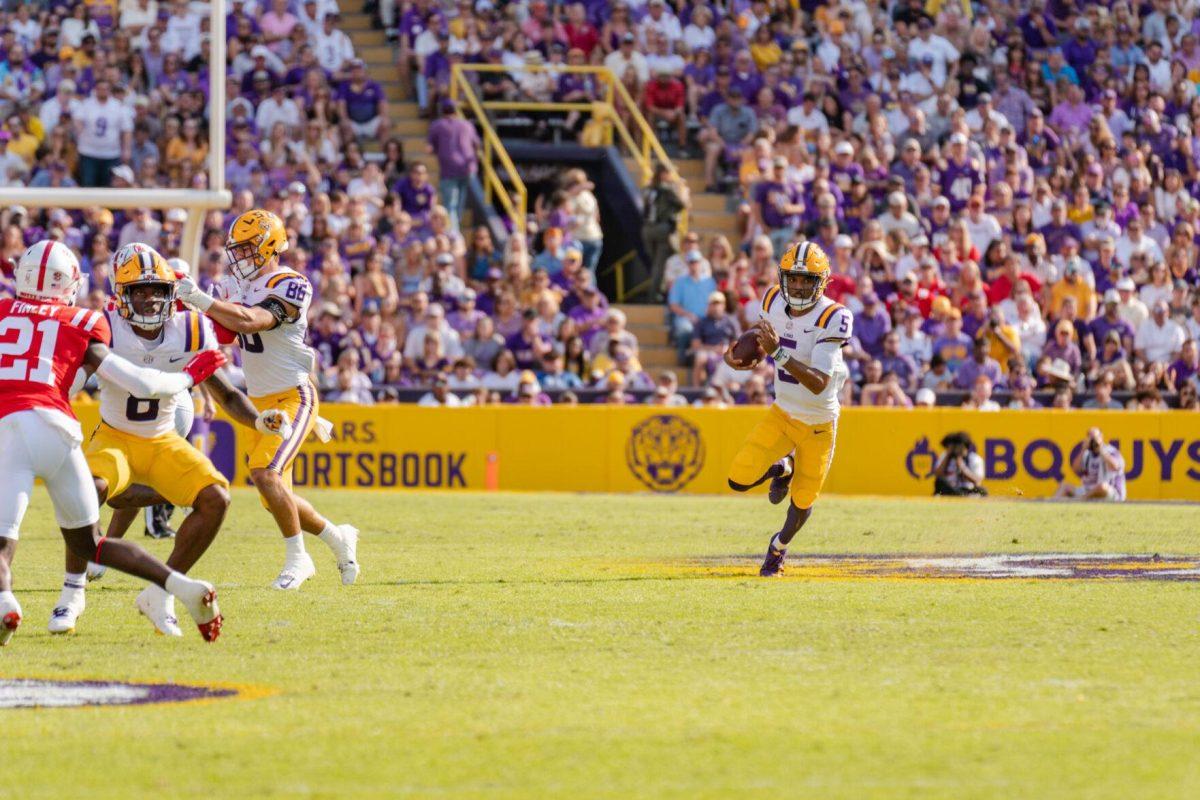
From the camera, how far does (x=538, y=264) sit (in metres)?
21.6

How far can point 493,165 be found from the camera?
2414 centimetres

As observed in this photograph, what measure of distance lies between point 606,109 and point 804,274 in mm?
13202

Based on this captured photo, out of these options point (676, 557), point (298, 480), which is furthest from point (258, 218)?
point (298, 480)

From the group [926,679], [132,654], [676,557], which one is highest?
[926,679]

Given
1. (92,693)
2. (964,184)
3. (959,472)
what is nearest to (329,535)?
(92,693)

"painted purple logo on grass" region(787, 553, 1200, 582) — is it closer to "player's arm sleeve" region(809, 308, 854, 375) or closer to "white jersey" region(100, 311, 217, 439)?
"player's arm sleeve" region(809, 308, 854, 375)

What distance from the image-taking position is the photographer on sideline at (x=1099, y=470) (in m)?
18.0

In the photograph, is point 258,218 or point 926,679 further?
point 258,218

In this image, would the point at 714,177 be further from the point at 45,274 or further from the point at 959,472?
the point at 45,274

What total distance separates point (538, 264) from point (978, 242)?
4884 mm

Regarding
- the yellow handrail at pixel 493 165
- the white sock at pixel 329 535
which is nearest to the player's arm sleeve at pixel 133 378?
the white sock at pixel 329 535

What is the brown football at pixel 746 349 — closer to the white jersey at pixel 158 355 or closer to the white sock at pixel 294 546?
the white sock at pixel 294 546

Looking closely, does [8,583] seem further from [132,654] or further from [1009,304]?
[1009,304]

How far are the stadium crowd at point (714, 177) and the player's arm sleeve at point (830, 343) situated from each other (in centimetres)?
853
